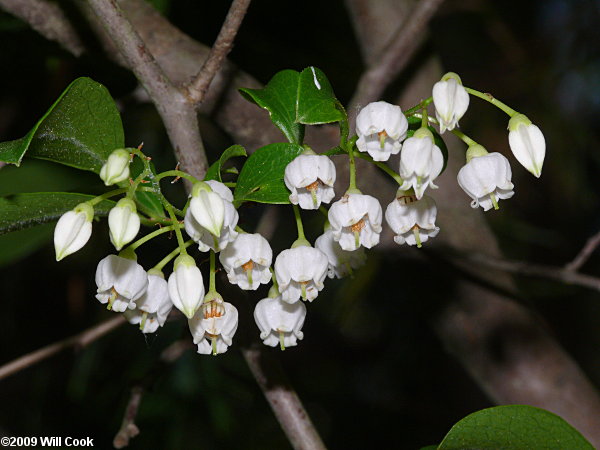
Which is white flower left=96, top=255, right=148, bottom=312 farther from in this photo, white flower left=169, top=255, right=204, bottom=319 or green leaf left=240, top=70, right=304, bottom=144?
green leaf left=240, top=70, right=304, bottom=144

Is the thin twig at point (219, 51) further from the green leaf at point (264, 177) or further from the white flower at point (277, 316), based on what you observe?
the white flower at point (277, 316)

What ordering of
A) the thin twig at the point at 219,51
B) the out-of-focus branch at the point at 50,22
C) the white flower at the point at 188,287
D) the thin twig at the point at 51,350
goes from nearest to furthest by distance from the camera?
1. the white flower at the point at 188,287
2. the thin twig at the point at 219,51
3. the thin twig at the point at 51,350
4. the out-of-focus branch at the point at 50,22

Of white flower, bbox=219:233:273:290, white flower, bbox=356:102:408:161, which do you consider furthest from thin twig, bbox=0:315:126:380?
white flower, bbox=356:102:408:161

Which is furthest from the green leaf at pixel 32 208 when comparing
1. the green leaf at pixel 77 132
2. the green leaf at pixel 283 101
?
the green leaf at pixel 283 101

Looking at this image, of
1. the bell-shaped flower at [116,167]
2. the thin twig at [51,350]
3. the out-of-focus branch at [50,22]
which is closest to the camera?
the bell-shaped flower at [116,167]

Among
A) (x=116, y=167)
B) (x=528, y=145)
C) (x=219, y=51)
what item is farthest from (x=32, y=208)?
(x=528, y=145)

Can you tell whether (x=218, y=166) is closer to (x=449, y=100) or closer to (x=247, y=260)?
(x=247, y=260)

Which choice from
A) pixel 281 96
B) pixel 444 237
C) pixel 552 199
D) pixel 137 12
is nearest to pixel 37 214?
pixel 281 96
